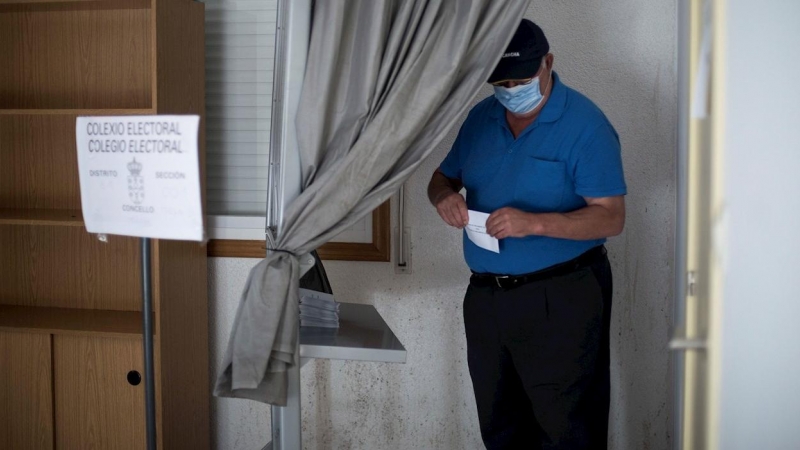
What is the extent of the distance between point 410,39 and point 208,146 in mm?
1239

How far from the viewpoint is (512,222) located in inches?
74.4

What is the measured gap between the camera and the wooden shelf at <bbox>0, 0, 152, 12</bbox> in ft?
7.98

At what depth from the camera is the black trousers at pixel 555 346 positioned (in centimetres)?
201

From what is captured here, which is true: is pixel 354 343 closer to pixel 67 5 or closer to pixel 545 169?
pixel 545 169

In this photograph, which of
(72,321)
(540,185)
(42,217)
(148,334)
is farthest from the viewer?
(72,321)

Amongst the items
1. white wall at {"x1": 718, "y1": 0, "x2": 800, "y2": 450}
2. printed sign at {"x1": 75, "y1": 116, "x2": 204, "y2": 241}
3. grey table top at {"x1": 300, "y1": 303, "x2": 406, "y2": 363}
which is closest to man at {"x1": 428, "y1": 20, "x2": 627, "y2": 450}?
grey table top at {"x1": 300, "y1": 303, "x2": 406, "y2": 363}

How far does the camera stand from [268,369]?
176 centimetres

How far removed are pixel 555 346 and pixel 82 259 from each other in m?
1.68

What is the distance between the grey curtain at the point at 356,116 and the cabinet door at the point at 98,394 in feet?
2.82

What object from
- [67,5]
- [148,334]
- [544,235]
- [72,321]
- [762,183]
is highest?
[67,5]

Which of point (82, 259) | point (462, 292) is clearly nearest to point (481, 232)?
point (462, 292)

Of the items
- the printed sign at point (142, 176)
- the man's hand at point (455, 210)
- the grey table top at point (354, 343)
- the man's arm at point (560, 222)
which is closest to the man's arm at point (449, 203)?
the man's hand at point (455, 210)

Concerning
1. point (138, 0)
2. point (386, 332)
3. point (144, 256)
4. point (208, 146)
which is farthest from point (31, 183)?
point (386, 332)

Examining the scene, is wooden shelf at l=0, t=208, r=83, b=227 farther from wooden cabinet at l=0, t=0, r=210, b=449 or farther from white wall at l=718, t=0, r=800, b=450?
white wall at l=718, t=0, r=800, b=450
